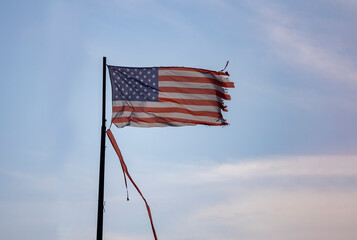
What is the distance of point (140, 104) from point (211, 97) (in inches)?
123

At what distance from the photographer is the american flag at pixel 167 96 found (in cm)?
1859

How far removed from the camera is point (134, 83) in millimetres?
19000

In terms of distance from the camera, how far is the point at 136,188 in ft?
54.9

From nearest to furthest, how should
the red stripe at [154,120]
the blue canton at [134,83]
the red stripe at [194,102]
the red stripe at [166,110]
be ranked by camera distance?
the red stripe at [154,120] → the red stripe at [166,110] → the blue canton at [134,83] → the red stripe at [194,102]

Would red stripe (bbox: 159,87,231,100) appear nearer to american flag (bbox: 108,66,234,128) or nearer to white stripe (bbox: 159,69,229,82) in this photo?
american flag (bbox: 108,66,234,128)

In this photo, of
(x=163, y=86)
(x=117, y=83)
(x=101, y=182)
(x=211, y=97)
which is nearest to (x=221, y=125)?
(x=211, y=97)

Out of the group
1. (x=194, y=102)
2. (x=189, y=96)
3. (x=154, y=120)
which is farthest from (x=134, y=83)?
(x=194, y=102)

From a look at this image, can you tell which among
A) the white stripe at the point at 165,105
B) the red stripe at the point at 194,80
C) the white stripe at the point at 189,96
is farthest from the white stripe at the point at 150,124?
the red stripe at the point at 194,80

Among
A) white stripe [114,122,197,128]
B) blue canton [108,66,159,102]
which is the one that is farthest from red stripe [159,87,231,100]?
white stripe [114,122,197,128]

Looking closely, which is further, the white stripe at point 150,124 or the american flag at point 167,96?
the american flag at point 167,96

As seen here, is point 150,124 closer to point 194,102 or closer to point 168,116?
point 168,116

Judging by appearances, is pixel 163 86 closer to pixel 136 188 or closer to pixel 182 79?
pixel 182 79

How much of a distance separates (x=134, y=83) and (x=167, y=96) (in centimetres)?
148

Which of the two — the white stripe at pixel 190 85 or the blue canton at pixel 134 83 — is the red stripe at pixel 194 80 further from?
the blue canton at pixel 134 83
